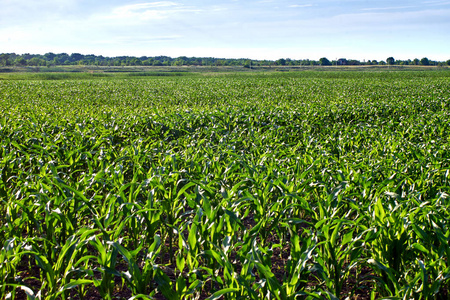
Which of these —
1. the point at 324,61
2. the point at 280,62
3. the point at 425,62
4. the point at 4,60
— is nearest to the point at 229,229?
the point at 4,60

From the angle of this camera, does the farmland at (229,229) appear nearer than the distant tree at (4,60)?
Yes

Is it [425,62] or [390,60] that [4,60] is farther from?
[425,62]

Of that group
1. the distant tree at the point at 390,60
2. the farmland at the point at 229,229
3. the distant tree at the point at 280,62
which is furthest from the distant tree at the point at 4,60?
the distant tree at the point at 390,60

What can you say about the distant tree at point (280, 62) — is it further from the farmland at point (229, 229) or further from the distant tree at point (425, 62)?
the farmland at point (229, 229)

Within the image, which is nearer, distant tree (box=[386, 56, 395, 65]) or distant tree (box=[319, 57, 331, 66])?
distant tree (box=[386, 56, 395, 65])

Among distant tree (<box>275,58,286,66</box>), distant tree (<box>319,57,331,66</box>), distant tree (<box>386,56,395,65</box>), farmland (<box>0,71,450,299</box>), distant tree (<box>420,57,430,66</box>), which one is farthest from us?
distant tree (<box>275,58,286,66</box>)

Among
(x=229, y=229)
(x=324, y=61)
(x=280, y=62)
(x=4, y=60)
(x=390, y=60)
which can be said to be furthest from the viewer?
(x=280, y=62)

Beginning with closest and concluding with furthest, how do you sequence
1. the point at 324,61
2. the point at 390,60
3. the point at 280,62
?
the point at 390,60 < the point at 324,61 < the point at 280,62

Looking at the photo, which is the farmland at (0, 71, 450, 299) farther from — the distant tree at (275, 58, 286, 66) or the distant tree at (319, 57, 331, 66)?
the distant tree at (275, 58, 286, 66)

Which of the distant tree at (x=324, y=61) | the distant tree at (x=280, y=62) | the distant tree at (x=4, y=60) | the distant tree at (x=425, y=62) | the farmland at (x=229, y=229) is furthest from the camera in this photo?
the distant tree at (x=280, y=62)

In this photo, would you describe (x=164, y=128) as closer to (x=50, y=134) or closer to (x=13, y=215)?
(x=50, y=134)

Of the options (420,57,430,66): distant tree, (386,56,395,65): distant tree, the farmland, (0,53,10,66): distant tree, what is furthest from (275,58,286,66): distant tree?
the farmland

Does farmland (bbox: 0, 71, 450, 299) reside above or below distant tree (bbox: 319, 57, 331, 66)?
below

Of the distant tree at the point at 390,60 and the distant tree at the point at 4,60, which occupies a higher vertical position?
the distant tree at the point at 390,60
